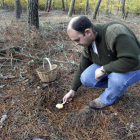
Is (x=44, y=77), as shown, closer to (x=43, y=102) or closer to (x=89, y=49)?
(x=43, y=102)

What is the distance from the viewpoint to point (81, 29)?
127cm

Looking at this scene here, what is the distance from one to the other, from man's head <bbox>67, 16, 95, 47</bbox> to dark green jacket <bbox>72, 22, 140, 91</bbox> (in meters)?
0.09

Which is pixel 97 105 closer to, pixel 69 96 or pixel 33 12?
pixel 69 96

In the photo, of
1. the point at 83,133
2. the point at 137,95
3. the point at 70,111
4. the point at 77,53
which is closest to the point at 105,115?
the point at 83,133

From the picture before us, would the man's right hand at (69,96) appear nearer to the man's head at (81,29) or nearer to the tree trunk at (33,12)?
the man's head at (81,29)

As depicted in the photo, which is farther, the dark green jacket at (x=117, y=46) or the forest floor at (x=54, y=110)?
the forest floor at (x=54, y=110)

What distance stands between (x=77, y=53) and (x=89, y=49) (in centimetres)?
178

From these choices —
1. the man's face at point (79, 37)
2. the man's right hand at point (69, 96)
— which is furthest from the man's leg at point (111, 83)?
the man's face at point (79, 37)

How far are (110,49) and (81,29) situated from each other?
0.41 m

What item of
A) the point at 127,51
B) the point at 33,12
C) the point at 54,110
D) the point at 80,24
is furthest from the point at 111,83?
the point at 33,12

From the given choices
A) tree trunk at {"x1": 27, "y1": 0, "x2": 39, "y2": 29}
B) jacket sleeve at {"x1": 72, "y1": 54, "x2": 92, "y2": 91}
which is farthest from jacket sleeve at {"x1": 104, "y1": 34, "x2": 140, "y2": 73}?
tree trunk at {"x1": 27, "y1": 0, "x2": 39, "y2": 29}

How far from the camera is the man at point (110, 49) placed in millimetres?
1212

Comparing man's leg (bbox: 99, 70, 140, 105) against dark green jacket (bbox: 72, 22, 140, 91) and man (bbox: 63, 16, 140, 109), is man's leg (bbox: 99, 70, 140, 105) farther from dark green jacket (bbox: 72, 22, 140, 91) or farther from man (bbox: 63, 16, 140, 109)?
dark green jacket (bbox: 72, 22, 140, 91)

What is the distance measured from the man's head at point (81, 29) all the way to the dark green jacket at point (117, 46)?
0.29ft
